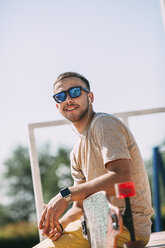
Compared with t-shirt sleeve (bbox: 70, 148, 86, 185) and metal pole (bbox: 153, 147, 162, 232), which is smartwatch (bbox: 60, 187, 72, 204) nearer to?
t-shirt sleeve (bbox: 70, 148, 86, 185)

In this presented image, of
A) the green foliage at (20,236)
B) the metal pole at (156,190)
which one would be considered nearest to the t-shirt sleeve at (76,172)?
the metal pole at (156,190)

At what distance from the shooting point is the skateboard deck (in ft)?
2.89

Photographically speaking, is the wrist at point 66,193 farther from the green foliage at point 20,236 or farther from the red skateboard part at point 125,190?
the green foliage at point 20,236

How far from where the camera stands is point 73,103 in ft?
5.53

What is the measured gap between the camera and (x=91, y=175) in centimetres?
150

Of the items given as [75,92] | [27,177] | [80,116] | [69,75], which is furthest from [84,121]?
[27,177]

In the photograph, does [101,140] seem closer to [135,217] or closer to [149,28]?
[135,217]

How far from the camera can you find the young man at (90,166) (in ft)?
4.09

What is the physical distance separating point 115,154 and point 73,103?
0.53 m

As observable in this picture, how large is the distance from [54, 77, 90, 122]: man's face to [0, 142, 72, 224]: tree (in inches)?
594

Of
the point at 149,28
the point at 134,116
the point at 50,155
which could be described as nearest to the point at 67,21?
the point at 149,28

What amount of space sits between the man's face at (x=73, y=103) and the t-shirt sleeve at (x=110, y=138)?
29 cm

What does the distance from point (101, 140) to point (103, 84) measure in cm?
615

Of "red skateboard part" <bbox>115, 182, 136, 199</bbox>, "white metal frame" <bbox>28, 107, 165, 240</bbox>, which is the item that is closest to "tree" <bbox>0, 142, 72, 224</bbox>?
"white metal frame" <bbox>28, 107, 165, 240</bbox>
